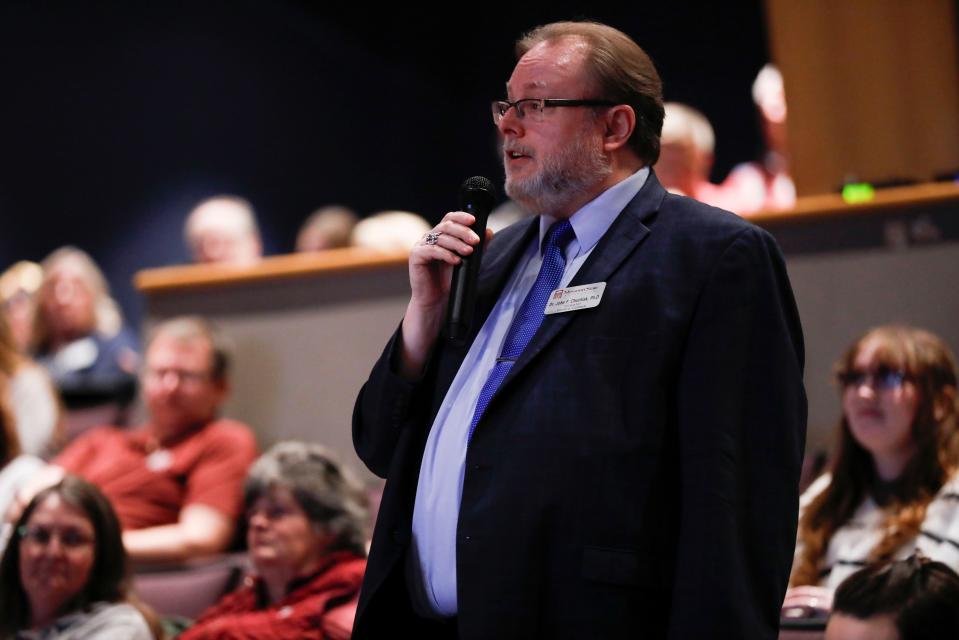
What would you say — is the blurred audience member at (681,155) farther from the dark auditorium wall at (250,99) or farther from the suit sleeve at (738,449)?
the dark auditorium wall at (250,99)

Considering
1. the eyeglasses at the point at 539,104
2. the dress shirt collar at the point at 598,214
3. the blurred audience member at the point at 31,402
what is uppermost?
the eyeglasses at the point at 539,104

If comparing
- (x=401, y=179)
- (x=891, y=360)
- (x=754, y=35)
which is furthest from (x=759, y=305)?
(x=401, y=179)

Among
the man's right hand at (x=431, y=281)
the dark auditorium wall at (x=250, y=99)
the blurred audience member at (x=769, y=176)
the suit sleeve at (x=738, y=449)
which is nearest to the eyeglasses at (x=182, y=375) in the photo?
the blurred audience member at (x=769, y=176)

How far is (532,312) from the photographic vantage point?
1793 millimetres

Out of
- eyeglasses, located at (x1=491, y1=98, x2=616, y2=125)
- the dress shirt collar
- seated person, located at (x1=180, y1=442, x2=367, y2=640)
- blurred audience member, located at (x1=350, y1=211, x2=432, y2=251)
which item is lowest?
seated person, located at (x1=180, y1=442, x2=367, y2=640)

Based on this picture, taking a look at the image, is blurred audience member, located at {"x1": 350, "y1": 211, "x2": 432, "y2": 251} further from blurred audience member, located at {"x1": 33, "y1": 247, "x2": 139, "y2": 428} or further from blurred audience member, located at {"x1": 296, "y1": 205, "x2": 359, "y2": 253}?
blurred audience member, located at {"x1": 33, "y1": 247, "x2": 139, "y2": 428}

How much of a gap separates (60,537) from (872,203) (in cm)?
229

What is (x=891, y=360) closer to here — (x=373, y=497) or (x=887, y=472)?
(x=887, y=472)

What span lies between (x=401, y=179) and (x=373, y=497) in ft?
16.2

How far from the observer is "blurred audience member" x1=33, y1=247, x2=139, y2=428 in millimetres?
4754

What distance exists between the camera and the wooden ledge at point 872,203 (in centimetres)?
348

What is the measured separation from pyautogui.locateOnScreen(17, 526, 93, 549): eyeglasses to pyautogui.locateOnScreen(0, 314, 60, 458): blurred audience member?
46.7 inches

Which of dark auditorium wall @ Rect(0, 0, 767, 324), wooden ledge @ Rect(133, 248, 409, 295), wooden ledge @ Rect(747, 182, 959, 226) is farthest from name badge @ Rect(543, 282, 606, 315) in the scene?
dark auditorium wall @ Rect(0, 0, 767, 324)

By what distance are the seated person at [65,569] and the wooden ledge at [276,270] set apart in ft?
4.20
